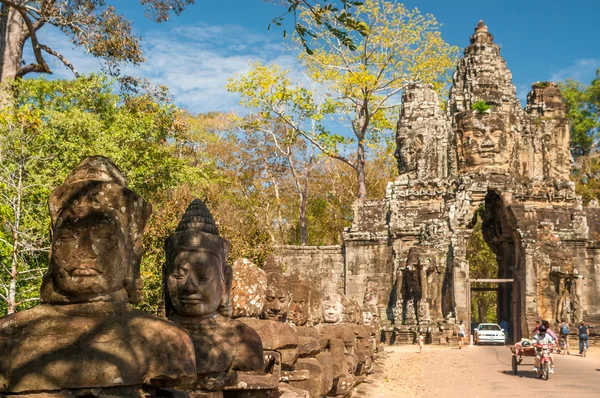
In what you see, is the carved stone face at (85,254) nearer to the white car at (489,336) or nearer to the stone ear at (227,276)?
the stone ear at (227,276)

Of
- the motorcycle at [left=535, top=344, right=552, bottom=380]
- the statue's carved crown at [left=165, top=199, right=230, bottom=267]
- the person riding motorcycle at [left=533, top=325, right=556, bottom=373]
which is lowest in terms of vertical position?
the motorcycle at [left=535, top=344, right=552, bottom=380]

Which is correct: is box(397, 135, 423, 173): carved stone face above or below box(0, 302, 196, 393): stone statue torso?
above

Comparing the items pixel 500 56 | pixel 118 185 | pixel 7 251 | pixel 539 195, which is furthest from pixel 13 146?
pixel 500 56

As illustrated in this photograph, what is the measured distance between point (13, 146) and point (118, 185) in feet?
46.2

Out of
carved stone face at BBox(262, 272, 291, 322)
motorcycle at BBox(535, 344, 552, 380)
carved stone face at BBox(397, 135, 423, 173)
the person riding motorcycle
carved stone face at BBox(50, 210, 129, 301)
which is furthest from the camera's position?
carved stone face at BBox(397, 135, 423, 173)

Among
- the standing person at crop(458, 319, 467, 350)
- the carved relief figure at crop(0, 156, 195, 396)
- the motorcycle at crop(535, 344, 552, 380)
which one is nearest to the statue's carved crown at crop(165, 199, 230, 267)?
the carved relief figure at crop(0, 156, 195, 396)

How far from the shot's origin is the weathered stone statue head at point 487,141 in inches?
1170

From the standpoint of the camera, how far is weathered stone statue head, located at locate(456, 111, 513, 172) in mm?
29708

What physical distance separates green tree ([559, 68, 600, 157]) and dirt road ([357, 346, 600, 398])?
27695 millimetres

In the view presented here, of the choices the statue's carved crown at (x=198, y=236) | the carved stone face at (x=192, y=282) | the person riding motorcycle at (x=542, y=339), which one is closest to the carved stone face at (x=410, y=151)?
the person riding motorcycle at (x=542, y=339)

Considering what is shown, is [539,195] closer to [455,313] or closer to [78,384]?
[455,313]

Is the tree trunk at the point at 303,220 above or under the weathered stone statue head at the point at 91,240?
above

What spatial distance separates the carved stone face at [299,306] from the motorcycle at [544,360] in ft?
26.9

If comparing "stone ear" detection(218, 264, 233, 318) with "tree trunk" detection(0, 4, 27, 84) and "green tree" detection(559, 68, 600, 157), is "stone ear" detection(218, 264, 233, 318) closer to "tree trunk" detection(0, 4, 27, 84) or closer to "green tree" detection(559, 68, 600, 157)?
"tree trunk" detection(0, 4, 27, 84)
